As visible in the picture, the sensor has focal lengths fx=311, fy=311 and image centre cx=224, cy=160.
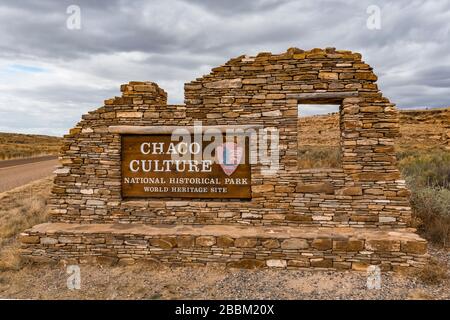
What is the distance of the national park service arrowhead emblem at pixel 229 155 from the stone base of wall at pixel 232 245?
1243 millimetres

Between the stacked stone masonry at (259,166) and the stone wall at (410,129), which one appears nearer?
the stacked stone masonry at (259,166)

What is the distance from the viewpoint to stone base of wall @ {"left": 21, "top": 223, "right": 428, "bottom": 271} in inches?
214

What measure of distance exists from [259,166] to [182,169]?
5.28 ft

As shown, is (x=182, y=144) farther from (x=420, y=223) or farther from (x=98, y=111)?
(x=420, y=223)

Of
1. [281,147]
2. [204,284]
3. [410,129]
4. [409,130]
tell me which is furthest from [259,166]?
[410,129]

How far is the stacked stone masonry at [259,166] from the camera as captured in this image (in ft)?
19.7

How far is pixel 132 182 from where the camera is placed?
6660 mm

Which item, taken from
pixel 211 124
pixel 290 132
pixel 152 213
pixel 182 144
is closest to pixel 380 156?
pixel 290 132

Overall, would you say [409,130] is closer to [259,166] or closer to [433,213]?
[433,213]

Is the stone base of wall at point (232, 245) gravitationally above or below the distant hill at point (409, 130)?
below

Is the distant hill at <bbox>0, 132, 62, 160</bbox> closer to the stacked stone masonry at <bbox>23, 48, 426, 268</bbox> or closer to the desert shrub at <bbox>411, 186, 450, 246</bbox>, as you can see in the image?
the stacked stone masonry at <bbox>23, 48, 426, 268</bbox>

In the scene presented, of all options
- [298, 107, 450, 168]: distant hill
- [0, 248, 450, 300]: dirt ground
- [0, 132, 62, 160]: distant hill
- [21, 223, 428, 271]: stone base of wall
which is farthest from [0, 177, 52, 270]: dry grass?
[298, 107, 450, 168]: distant hill

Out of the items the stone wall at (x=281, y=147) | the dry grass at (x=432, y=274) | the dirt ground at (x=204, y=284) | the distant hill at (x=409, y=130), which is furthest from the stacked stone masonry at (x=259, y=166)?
the distant hill at (x=409, y=130)

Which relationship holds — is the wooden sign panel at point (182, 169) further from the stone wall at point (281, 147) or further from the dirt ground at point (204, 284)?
the dirt ground at point (204, 284)
